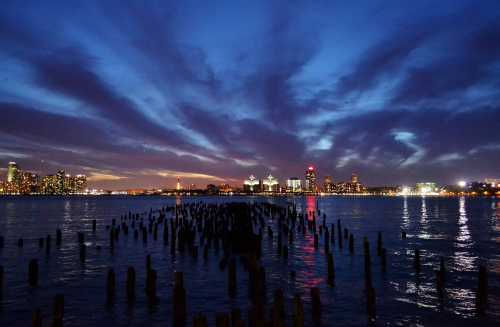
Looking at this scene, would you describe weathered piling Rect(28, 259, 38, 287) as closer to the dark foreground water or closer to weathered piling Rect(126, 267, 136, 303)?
the dark foreground water

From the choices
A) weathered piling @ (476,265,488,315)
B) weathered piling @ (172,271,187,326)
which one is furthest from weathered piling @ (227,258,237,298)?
weathered piling @ (476,265,488,315)

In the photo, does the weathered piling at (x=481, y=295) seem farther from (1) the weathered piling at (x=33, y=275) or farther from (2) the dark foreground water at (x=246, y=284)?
(1) the weathered piling at (x=33, y=275)

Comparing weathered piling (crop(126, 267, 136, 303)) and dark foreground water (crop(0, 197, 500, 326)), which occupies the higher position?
weathered piling (crop(126, 267, 136, 303))

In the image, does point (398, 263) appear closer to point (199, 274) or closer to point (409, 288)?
point (409, 288)

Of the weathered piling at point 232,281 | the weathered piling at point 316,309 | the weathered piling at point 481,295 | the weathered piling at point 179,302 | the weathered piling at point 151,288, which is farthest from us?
the weathered piling at point 232,281

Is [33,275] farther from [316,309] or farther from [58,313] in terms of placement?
[316,309]

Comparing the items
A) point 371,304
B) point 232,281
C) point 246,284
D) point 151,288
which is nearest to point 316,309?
point 371,304

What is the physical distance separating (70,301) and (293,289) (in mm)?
9129

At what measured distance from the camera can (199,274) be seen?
66.6ft

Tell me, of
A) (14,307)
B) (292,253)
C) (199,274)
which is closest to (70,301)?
(14,307)

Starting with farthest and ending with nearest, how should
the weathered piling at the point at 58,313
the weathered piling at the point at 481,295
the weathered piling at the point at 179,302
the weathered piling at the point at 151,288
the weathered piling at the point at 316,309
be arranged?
1. the weathered piling at the point at 151,288
2. the weathered piling at the point at 481,295
3. the weathered piling at the point at 316,309
4. the weathered piling at the point at 179,302
5. the weathered piling at the point at 58,313

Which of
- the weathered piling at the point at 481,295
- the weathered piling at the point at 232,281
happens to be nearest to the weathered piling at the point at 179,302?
the weathered piling at the point at 232,281

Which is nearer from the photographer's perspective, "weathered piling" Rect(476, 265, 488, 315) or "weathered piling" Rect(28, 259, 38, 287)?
"weathered piling" Rect(476, 265, 488, 315)

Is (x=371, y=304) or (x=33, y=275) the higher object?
(x=33, y=275)
